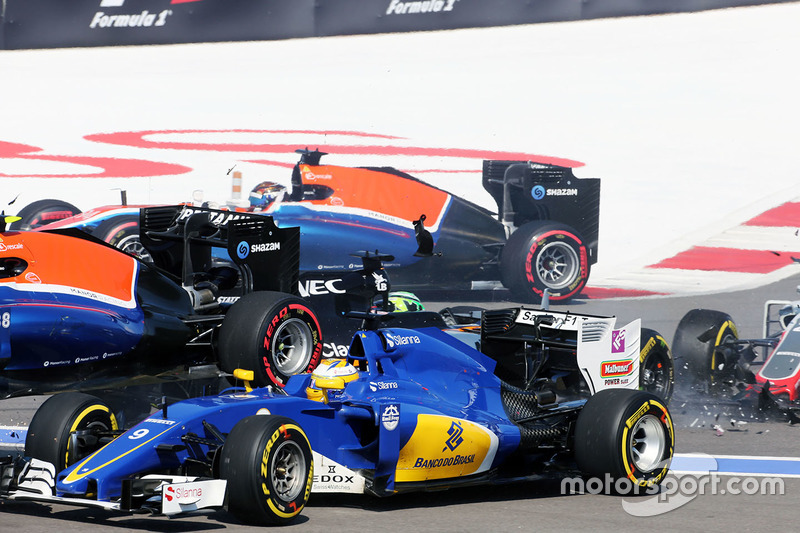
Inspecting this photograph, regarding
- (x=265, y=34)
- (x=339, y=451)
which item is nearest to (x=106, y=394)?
(x=339, y=451)

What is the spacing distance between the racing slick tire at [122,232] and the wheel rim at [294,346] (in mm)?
5578

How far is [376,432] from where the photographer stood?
7027 mm

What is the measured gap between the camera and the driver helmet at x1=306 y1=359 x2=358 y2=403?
705 cm

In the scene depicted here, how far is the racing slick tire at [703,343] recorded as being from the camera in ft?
37.2

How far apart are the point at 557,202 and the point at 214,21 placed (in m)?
8.07

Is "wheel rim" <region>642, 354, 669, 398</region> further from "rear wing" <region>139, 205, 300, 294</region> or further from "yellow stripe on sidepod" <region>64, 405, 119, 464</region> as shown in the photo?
"yellow stripe on sidepod" <region>64, 405, 119, 464</region>

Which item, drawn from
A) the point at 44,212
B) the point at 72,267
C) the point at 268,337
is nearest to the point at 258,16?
the point at 44,212

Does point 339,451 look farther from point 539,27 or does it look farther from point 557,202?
point 539,27

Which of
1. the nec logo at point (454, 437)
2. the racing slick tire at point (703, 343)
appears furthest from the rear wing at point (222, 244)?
the racing slick tire at point (703, 343)

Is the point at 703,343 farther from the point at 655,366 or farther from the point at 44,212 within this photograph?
the point at 44,212

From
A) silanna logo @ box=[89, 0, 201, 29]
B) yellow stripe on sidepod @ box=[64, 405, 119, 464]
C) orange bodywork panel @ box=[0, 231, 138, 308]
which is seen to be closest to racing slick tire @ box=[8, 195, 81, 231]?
silanna logo @ box=[89, 0, 201, 29]

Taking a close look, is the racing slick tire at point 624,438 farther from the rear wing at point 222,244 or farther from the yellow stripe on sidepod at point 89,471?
the rear wing at point 222,244

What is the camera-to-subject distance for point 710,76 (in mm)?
20453

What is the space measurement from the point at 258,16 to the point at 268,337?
43.4 ft
